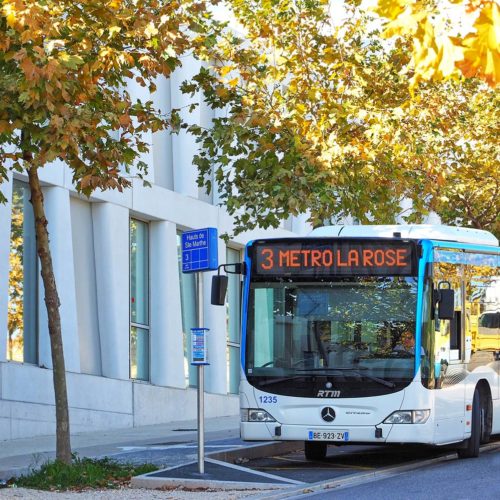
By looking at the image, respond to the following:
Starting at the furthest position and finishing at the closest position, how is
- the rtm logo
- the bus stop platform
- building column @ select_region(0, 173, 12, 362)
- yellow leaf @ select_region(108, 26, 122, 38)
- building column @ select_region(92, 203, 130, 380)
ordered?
building column @ select_region(92, 203, 130, 380)
building column @ select_region(0, 173, 12, 362)
the rtm logo
the bus stop platform
yellow leaf @ select_region(108, 26, 122, 38)

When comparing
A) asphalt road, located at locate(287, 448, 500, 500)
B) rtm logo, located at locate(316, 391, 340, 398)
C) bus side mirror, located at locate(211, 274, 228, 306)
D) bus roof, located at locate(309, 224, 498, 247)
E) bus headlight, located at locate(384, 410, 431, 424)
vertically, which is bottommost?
asphalt road, located at locate(287, 448, 500, 500)

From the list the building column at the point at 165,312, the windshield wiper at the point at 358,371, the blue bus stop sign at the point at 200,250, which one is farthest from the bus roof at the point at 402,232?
the building column at the point at 165,312

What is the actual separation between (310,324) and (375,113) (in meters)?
6.24

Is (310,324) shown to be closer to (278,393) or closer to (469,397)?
(278,393)

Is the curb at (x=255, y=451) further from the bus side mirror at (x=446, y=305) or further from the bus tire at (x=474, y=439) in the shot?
the bus side mirror at (x=446, y=305)

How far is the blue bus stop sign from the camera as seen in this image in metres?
14.2

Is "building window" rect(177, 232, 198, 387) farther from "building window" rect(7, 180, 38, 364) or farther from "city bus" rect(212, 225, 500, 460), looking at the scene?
"city bus" rect(212, 225, 500, 460)

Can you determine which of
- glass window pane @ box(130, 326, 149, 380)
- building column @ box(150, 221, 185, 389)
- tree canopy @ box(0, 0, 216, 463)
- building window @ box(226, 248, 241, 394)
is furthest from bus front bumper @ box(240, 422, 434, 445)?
building window @ box(226, 248, 241, 394)

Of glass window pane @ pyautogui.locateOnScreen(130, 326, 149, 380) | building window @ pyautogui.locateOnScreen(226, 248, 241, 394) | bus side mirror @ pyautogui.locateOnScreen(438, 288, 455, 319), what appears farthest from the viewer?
building window @ pyautogui.locateOnScreen(226, 248, 241, 394)

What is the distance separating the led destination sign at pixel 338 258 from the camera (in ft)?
52.6

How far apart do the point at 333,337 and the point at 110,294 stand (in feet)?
35.4

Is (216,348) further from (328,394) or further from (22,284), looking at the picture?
(328,394)

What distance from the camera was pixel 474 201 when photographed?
32625mm

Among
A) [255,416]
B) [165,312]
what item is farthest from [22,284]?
[255,416]
